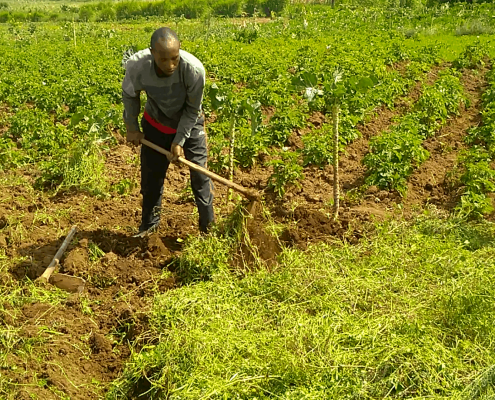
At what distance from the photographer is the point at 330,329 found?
4176mm

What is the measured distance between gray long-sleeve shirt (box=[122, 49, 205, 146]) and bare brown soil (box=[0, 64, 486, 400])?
3.77ft

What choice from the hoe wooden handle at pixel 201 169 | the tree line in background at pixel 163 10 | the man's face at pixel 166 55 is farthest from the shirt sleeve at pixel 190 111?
the tree line in background at pixel 163 10

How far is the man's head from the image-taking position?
495cm

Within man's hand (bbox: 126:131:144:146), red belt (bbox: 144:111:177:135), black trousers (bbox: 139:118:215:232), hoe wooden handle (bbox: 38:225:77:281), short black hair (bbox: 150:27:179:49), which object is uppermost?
short black hair (bbox: 150:27:179:49)

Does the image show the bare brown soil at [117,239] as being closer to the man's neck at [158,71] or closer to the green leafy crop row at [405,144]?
the green leafy crop row at [405,144]

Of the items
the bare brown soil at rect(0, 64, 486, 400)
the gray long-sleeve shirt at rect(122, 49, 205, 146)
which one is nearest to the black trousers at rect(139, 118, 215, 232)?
the gray long-sleeve shirt at rect(122, 49, 205, 146)

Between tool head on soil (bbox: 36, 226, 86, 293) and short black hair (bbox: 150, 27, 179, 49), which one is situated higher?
short black hair (bbox: 150, 27, 179, 49)

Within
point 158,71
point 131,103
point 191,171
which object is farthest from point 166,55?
point 191,171

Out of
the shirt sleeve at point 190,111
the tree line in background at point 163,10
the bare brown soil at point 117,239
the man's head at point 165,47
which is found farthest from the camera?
the tree line in background at point 163,10

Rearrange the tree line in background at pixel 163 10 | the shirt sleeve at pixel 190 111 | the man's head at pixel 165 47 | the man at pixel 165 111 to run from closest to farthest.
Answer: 1. the man's head at pixel 165 47
2. the man at pixel 165 111
3. the shirt sleeve at pixel 190 111
4. the tree line in background at pixel 163 10

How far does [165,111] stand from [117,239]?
1.50 meters

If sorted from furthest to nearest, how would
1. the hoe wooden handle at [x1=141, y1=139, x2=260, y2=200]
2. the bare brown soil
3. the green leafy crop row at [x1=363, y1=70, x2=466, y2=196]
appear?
the green leafy crop row at [x1=363, y1=70, x2=466, y2=196], the hoe wooden handle at [x1=141, y1=139, x2=260, y2=200], the bare brown soil

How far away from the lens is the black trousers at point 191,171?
5.86m

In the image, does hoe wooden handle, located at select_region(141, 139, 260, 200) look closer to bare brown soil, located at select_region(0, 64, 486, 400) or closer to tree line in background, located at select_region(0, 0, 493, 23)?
bare brown soil, located at select_region(0, 64, 486, 400)
